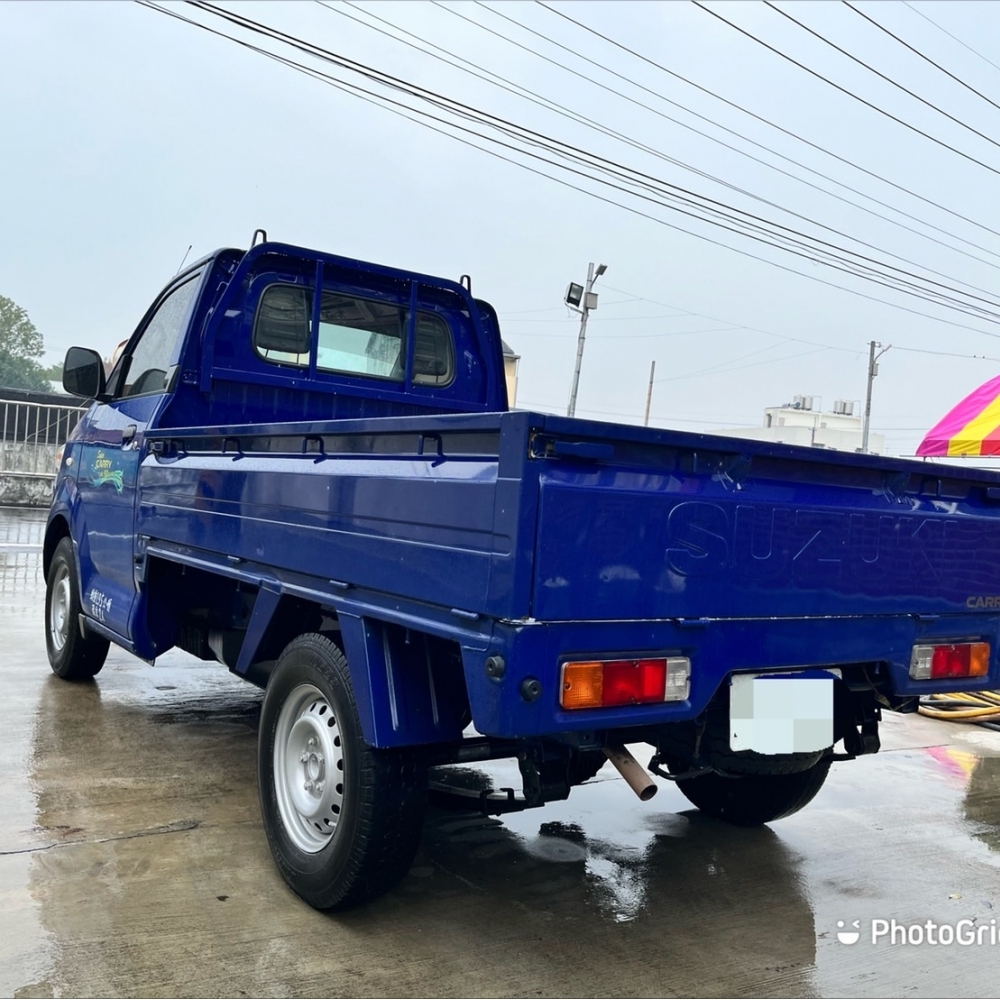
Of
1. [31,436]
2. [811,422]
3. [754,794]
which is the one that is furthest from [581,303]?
[811,422]

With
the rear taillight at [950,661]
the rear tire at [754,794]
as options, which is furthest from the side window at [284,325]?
the rear taillight at [950,661]

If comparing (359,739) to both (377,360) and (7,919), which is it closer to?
(7,919)

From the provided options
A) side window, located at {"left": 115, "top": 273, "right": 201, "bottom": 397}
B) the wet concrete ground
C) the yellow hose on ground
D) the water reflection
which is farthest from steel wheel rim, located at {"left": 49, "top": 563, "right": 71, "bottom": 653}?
the yellow hose on ground

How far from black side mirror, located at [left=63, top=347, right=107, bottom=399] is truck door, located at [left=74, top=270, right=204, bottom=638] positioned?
76mm

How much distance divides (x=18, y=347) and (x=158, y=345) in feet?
283

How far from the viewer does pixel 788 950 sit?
124 inches

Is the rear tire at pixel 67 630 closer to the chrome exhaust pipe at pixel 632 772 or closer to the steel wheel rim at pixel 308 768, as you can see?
the steel wheel rim at pixel 308 768

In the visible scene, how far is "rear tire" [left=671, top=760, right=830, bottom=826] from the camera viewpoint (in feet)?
13.2

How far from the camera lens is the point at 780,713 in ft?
9.51

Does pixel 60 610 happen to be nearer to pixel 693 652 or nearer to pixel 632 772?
pixel 632 772

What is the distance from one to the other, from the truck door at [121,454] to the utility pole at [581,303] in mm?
12830

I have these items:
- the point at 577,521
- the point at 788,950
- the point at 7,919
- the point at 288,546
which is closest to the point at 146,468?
the point at 288,546

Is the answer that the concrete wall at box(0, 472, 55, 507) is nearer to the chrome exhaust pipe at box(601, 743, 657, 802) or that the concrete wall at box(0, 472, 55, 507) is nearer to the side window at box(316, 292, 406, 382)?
the side window at box(316, 292, 406, 382)

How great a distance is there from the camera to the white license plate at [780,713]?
9.33ft
